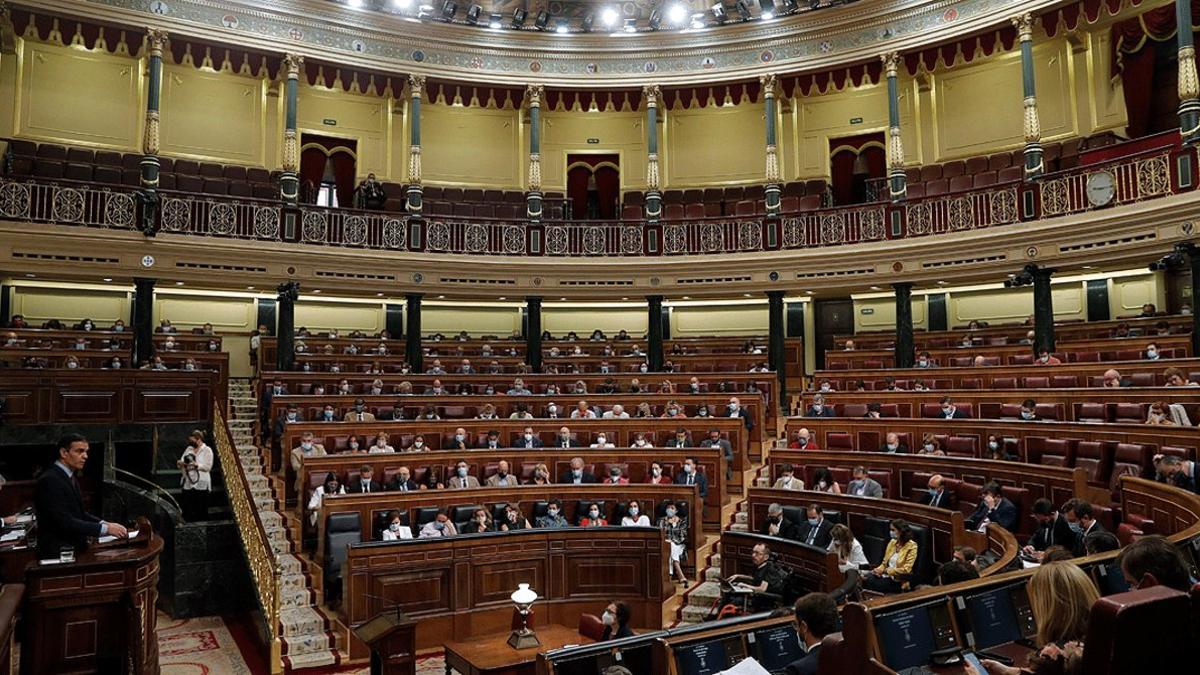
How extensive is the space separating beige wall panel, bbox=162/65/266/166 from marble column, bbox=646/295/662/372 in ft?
28.7

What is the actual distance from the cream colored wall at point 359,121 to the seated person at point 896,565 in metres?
14.4

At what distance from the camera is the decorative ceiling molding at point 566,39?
47.7 feet

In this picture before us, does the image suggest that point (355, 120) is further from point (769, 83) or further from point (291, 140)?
point (769, 83)

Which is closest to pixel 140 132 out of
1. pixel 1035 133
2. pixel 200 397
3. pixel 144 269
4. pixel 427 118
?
pixel 144 269

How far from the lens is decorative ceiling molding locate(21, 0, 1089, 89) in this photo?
14531mm

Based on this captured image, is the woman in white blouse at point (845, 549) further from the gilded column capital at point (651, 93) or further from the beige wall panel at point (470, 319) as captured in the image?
the beige wall panel at point (470, 319)

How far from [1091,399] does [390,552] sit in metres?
7.81

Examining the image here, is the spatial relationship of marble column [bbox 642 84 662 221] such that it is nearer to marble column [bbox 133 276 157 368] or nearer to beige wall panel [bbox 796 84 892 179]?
beige wall panel [bbox 796 84 892 179]

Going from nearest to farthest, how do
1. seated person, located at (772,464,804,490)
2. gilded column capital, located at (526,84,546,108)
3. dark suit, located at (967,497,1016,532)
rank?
dark suit, located at (967,497,1016,532), seated person, located at (772,464,804,490), gilded column capital, located at (526,84,546,108)

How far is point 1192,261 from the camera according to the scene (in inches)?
446

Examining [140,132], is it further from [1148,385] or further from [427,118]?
[1148,385]

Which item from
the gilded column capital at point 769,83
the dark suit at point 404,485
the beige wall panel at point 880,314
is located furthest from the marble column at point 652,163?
the dark suit at point 404,485

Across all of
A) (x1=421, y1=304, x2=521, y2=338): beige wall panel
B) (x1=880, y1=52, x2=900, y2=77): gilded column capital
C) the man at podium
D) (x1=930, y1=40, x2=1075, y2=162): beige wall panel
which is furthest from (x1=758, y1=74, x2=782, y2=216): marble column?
the man at podium

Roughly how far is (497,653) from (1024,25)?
13477 mm
